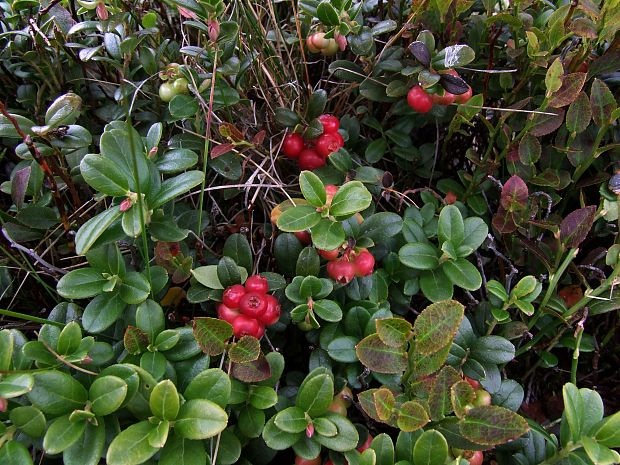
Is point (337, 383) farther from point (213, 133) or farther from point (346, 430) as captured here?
point (213, 133)

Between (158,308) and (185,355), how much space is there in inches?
3.8

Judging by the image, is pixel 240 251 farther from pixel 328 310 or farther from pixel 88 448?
pixel 88 448

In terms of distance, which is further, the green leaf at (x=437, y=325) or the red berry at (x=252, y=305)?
the red berry at (x=252, y=305)

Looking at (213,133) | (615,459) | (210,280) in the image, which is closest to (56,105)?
(213,133)

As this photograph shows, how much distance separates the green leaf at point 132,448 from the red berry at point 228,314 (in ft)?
0.78

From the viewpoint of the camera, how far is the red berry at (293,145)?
4.25 ft

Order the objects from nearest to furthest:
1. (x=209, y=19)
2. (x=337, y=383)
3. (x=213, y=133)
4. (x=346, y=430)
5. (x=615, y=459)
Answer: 1. (x=615, y=459)
2. (x=346, y=430)
3. (x=337, y=383)
4. (x=209, y=19)
5. (x=213, y=133)

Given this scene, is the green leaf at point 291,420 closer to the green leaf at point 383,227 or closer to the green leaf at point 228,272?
the green leaf at point 228,272

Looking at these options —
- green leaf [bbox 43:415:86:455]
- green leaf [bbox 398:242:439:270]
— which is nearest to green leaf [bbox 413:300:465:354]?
green leaf [bbox 398:242:439:270]

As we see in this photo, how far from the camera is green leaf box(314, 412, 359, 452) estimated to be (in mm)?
910

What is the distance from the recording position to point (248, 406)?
976 millimetres

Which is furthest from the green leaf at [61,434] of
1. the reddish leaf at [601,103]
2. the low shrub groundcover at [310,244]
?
the reddish leaf at [601,103]

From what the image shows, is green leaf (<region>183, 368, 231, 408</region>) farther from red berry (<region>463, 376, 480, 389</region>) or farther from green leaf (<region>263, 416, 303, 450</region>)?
red berry (<region>463, 376, 480, 389</region>)

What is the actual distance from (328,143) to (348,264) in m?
0.33
